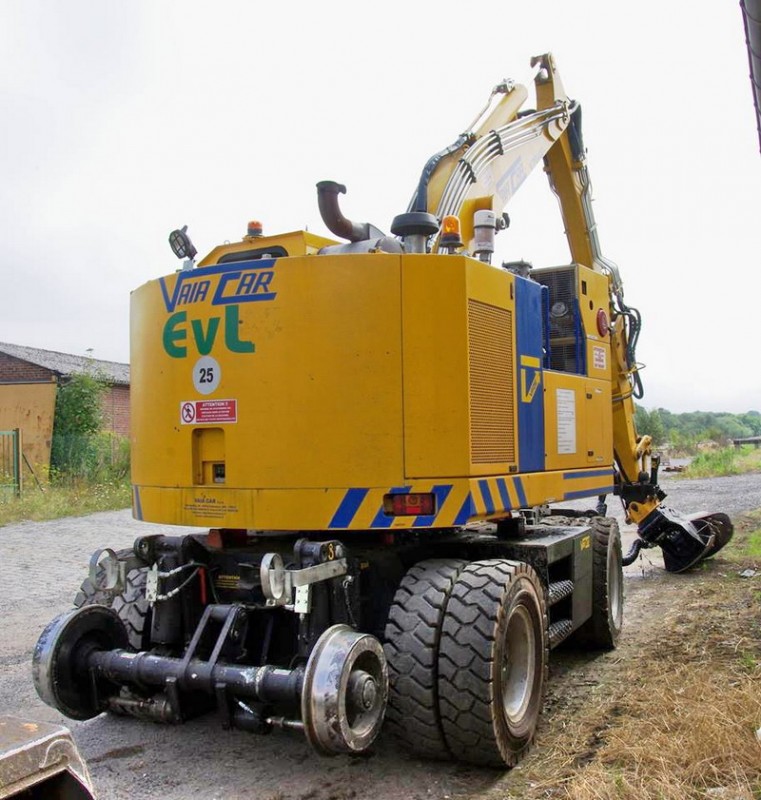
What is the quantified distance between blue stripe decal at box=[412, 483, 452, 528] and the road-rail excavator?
11mm

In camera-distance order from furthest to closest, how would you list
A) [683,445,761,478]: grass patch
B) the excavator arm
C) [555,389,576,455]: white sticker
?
[683,445,761,478]: grass patch < the excavator arm < [555,389,576,455]: white sticker

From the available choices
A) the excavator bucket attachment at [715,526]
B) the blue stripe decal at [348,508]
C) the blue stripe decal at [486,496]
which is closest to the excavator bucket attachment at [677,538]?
the excavator bucket attachment at [715,526]

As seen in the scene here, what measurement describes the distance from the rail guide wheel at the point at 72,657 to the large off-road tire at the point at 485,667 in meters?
2.10

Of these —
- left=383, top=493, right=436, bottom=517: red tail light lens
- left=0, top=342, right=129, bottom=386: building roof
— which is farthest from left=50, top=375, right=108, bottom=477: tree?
left=383, top=493, right=436, bottom=517: red tail light lens

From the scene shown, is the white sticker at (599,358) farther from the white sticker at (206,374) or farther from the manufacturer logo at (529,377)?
the white sticker at (206,374)

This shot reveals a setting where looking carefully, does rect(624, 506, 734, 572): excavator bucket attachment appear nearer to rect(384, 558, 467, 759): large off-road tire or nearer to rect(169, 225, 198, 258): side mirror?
rect(384, 558, 467, 759): large off-road tire

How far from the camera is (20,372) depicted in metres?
25.1

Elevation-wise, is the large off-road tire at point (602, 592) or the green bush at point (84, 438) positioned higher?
the green bush at point (84, 438)

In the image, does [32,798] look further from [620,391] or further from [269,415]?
[620,391]

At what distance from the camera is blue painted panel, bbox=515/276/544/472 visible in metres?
5.37

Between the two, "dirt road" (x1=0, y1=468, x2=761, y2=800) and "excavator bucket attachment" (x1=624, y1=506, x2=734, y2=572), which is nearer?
"dirt road" (x1=0, y1=468, x2=761, y2=800)

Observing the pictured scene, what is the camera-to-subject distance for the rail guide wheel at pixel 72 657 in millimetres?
4738

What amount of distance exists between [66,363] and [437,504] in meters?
26.8

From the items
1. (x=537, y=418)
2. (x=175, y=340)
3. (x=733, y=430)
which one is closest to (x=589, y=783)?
(x=537, y=418)
